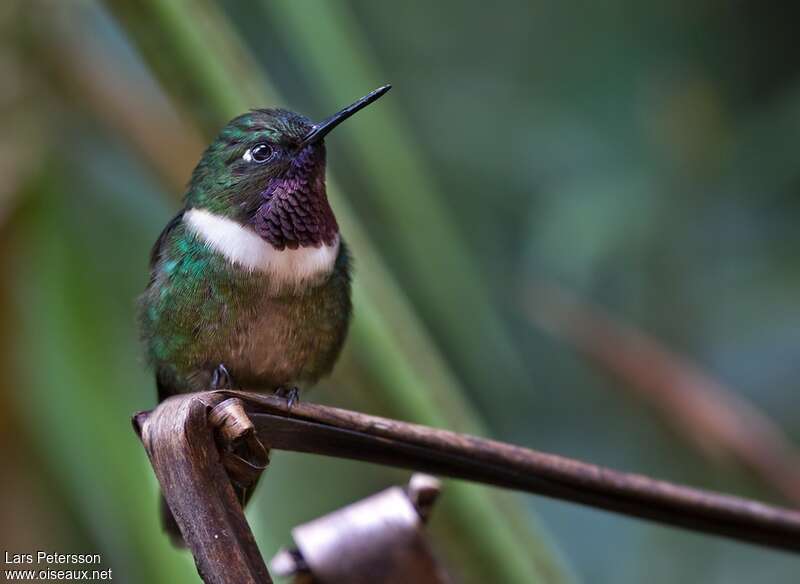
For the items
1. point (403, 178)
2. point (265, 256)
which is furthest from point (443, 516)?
point (403, 178)

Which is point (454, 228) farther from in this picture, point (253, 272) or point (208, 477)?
point (208, 477)

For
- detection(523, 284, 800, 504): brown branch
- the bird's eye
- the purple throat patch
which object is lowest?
detection(523, 284, 800, 504): brown branch

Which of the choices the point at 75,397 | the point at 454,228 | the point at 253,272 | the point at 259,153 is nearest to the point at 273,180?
the point at 259,153

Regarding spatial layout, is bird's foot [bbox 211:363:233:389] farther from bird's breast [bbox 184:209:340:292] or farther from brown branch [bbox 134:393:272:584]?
brown branch [bbox 134:393:272:584]

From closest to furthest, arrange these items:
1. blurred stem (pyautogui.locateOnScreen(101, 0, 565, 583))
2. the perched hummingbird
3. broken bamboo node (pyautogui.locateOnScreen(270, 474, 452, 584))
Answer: broken bamboo node (pyautogui.locateOnScreen(270, 474, 452, 584))
blurred stem (pyautogui.locateOnScreen(101, 0, 565, 583))
the perched hummingbird

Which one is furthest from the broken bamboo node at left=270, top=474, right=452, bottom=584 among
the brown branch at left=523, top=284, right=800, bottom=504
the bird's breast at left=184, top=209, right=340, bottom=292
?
the brown branch at left=523, top=284, right=800, bottom=504

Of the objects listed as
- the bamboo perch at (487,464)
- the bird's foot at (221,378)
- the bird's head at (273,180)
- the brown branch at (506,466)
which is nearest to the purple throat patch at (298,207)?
the bird's head at (273,180)
